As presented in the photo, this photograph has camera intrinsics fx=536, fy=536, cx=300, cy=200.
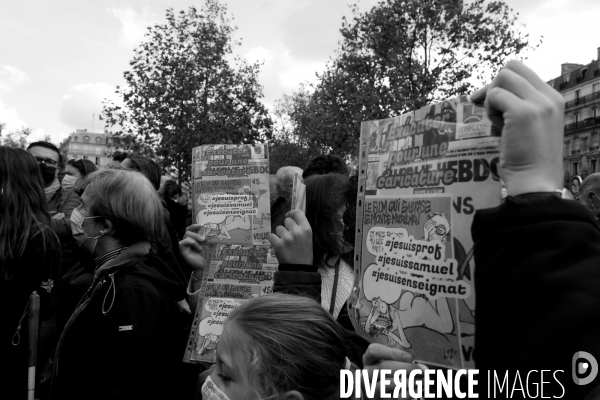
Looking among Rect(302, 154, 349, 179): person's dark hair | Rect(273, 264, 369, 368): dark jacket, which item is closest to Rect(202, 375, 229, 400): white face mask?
Rect(273, 264, 369, 368): dark jacket

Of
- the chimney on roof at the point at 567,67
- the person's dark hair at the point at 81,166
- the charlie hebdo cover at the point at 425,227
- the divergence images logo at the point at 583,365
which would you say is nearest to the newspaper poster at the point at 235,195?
the charlie hebdo cover at the point at 425,227

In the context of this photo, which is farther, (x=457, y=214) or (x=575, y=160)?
(x=575, y=160)

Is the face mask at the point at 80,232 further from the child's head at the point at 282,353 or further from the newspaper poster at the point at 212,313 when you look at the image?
the child's head at the point at 282,353

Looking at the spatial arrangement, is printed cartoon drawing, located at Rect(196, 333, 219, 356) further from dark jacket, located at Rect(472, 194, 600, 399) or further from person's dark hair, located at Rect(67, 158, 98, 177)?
person's dark hair, located at Rect(67, 158, 98, 177)

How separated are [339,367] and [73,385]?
1460 mm

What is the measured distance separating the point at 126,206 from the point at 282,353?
1.51 metres

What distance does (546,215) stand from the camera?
973 millimetres

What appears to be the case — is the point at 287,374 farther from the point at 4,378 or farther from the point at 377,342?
the point at 4,378

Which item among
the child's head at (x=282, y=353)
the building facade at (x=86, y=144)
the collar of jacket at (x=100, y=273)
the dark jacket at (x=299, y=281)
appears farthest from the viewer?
the building facade at (x=86, y=144)

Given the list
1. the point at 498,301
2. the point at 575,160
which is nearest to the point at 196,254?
the point at 498,301

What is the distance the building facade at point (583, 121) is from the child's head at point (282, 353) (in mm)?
61661

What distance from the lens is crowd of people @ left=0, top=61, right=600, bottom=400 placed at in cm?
96

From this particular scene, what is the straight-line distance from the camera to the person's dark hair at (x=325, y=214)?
8.70 feet

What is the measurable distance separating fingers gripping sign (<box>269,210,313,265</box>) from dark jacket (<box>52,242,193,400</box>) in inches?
35.3
